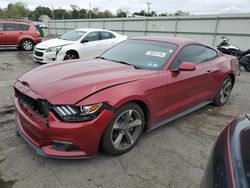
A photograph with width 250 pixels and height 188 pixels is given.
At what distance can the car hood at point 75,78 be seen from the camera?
279cm

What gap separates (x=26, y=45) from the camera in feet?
47.9

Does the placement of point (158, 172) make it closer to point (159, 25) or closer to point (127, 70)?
point (127, 70)

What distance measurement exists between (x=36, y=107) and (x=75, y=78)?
59 cm

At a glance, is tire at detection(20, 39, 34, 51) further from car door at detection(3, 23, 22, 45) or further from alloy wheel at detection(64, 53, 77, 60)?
alloy wheel at detection(64, 53, 77, 60)

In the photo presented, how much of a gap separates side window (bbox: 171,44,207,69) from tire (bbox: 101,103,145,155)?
1.05m

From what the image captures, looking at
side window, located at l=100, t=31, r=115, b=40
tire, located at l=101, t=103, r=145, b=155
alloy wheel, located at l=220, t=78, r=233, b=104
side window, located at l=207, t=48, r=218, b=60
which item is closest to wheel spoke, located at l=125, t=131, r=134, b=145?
tire, located at l=101, t=103, r=145, b=155

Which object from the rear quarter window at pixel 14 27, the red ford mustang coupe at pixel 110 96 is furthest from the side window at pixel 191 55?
the rear quarter window at pixel 14 27

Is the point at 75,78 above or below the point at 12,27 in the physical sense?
above

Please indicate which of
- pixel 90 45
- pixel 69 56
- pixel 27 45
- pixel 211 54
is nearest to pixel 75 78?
pixel 211 54

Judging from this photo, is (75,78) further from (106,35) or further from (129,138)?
(106,35)

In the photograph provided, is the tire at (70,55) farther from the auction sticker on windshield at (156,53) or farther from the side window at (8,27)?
the side window at (8,27)

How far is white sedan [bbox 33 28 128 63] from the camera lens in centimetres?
935

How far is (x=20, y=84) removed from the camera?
10.9 feet

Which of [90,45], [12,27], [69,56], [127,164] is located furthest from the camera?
[12,27]
